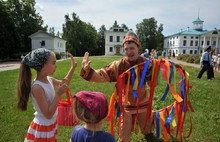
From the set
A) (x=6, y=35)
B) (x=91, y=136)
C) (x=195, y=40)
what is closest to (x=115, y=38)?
(x=195, y=40)

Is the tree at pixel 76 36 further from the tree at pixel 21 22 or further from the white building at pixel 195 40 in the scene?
the white building at pixel 195 40

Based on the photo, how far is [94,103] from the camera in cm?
165

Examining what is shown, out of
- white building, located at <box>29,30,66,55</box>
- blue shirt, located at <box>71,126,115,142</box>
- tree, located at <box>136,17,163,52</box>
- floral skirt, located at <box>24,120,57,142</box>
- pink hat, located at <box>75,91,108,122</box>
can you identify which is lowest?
floral skirt, located at <box>24,120,57,142</box>

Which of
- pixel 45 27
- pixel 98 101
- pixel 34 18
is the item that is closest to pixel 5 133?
pixel 98 101

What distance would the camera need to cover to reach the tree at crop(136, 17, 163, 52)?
227ft

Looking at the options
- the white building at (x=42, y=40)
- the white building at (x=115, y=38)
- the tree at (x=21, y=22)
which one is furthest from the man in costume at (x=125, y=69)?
the white building at (x=115, y=38)

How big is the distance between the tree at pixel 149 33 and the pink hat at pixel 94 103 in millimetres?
67811

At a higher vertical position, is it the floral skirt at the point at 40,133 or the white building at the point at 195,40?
the white building at the point at 195,40

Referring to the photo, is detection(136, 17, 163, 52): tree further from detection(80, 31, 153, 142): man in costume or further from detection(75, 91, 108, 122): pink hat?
detection(75, 91, 108, 122): pink hat

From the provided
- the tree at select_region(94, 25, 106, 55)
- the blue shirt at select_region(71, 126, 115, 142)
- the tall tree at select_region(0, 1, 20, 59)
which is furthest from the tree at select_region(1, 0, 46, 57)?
the blue shirt at select_region(71, 126, 115, 142)

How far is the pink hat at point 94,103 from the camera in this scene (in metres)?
1.64

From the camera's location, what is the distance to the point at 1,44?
119ft

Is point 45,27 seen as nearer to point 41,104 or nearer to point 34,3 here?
point 34,3

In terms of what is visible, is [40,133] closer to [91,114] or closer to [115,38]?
[91,114]
